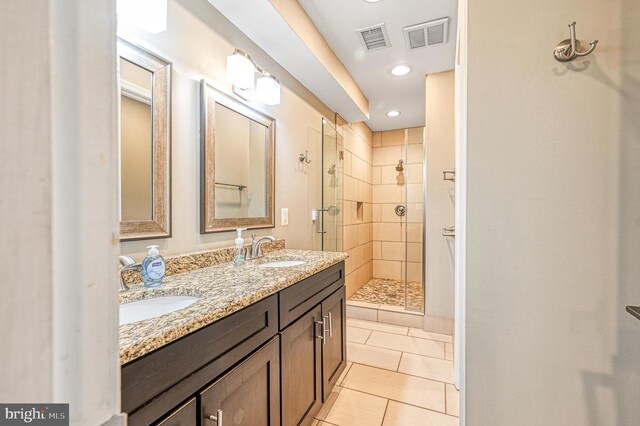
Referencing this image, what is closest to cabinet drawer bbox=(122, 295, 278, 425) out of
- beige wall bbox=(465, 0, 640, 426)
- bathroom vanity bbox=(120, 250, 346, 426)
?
bathroom vanity bbox=(120, 250, 346, 426)

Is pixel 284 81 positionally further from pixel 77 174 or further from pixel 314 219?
pixel 77 174

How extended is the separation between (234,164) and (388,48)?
155cm

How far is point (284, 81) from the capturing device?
7.34 feet

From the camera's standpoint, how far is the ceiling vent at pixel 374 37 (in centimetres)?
203

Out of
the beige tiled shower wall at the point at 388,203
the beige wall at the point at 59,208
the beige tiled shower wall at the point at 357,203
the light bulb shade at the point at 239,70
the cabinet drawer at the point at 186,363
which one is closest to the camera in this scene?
the beige wall at the point at 59,208

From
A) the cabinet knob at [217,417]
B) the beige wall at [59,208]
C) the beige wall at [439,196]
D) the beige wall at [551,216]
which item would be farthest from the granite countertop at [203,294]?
the beige wall at [439,196]

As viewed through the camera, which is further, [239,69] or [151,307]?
[239,69]

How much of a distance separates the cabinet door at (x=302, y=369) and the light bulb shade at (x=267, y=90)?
136 centimetres

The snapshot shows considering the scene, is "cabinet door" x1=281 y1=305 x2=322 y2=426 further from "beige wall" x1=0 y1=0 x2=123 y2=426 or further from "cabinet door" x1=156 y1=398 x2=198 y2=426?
"beige wall" x1=0 y1=0 x2=123 y2=426

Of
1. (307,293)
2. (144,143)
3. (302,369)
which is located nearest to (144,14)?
(144,143)

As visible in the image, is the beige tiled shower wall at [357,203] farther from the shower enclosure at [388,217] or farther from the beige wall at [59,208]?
the beige wall at [59,208]

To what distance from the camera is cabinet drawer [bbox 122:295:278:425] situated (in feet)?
2.10

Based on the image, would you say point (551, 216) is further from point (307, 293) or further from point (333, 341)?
point (333, 341)

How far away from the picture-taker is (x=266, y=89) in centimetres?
188
